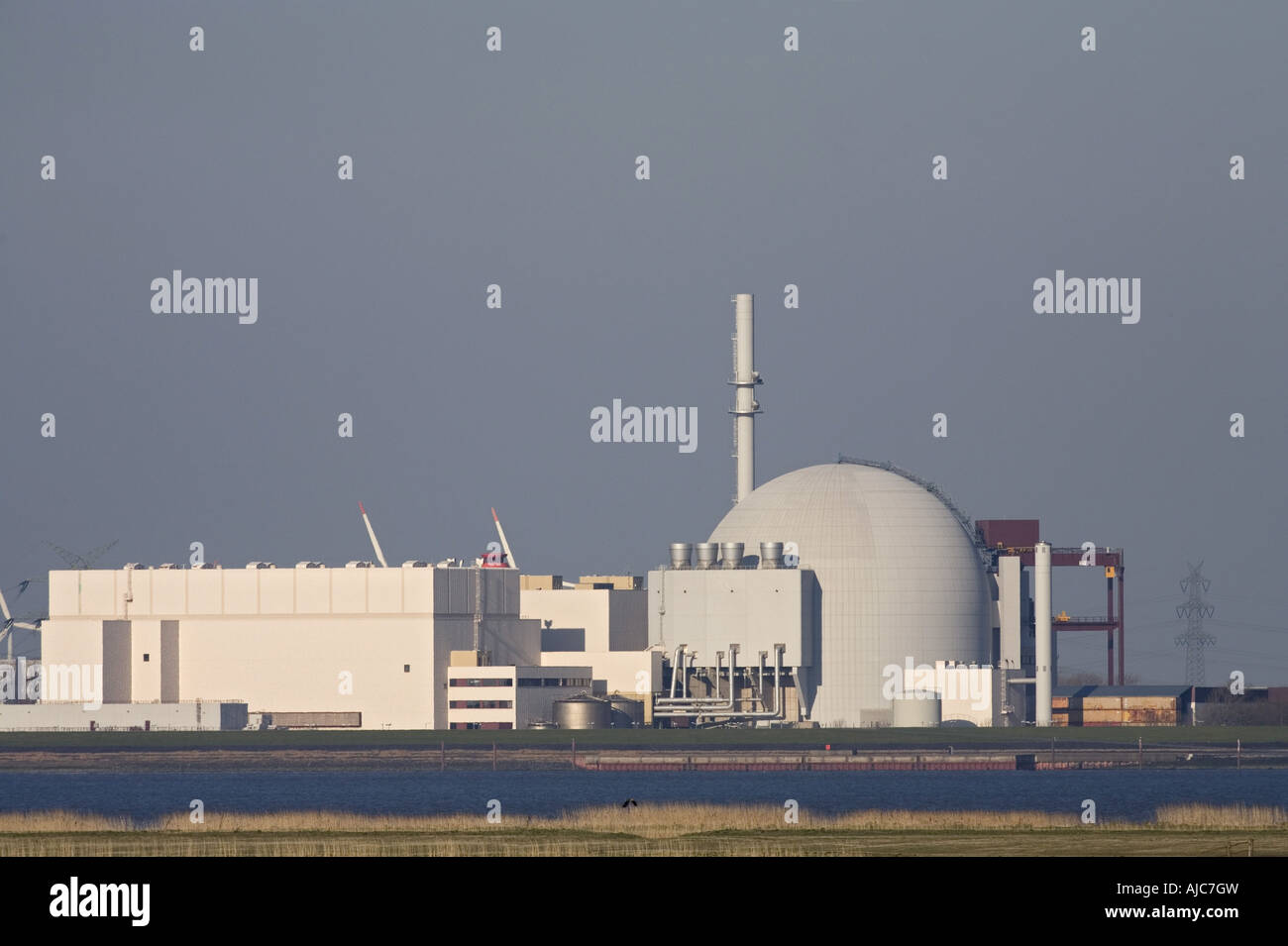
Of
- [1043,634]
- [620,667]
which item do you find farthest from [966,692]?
[620,667]

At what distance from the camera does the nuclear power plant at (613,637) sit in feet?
451

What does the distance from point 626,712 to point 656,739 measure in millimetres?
11761

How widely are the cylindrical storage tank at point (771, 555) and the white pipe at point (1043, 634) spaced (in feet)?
54.1

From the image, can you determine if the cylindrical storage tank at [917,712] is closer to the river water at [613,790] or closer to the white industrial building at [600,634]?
the white industrial building at [600,634]

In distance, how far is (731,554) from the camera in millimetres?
143250

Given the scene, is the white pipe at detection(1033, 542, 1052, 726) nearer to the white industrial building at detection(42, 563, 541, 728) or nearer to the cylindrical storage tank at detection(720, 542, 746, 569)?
the cylindrical storage tank at detection(720, 542, 746, 569)

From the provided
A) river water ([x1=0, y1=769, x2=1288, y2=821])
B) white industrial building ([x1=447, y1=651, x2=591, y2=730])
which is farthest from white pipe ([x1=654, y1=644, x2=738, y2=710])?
river water ([x1=0, y1=769, x2=1288, y2=821])

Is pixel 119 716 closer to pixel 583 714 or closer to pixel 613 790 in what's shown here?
pixel 583 714

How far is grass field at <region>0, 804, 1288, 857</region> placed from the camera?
42938mm

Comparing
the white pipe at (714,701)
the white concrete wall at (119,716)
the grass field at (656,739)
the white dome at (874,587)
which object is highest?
A: the white dome at (874,587)

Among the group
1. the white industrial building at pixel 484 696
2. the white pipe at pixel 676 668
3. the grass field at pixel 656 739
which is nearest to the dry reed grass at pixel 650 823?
the grass field at pixel 656 739
